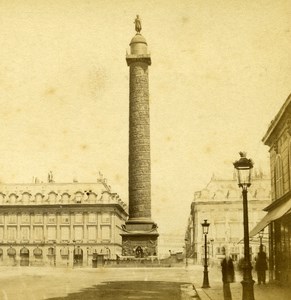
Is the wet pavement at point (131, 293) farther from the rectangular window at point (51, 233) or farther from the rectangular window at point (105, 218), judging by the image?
the rectangular window at point (51, 233)

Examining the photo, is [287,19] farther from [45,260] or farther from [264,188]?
[45,260]

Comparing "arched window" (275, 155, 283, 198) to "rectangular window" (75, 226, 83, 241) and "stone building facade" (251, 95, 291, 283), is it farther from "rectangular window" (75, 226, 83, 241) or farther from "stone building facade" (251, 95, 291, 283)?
"rectangular window" (75, 226, 83, 241)

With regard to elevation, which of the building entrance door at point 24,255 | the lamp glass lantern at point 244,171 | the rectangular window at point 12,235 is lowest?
the building entrance door at point 24,255

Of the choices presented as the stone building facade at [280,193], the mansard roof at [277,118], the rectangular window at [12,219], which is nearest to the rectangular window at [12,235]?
the rectangular window at [12,219]

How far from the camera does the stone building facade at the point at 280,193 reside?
1838 cm

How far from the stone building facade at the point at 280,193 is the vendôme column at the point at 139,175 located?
15.6m

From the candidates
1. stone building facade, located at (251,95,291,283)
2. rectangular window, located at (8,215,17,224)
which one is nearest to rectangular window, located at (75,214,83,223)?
rectangular window, located at (8,215,17,224)

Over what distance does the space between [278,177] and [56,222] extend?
52323 mm

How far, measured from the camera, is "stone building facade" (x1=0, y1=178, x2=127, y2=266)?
69812 millimetres

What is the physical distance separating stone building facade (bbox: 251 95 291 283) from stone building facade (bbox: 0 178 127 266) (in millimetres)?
48409

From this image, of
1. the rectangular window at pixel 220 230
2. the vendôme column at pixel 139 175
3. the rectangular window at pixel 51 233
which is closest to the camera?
the vendôme column at pixel 139 175

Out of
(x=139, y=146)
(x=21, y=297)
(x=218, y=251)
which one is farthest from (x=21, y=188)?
(x=21, y=297)

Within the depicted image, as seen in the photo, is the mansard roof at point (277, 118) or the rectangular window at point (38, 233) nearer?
the mansard roof at point (277, 118)

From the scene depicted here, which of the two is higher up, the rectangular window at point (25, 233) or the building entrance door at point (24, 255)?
the rectangular window at point (25, 233)
